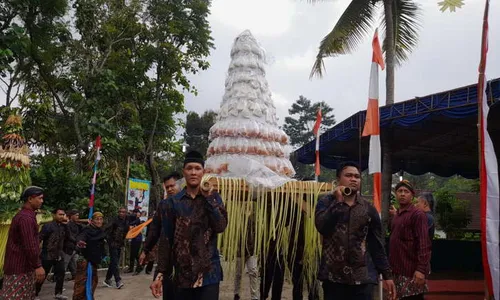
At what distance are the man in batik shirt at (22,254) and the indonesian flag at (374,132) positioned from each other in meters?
3.59

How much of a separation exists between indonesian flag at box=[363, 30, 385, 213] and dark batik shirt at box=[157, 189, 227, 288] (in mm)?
2696

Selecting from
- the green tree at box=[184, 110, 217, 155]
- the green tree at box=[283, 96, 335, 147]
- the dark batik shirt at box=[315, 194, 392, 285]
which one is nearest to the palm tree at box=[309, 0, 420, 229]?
the dark batik shirt at box=[315, 194, 392, 285]

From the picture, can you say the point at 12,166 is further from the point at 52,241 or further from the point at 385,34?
the point at 385,34

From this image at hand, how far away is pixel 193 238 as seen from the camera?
3.05 meters

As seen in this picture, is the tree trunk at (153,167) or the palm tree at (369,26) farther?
the tree trunk at (153,167)

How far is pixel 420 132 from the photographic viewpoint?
36.0 ft

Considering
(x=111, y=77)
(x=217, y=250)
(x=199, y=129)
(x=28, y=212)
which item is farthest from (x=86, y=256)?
(x=199, y=129)

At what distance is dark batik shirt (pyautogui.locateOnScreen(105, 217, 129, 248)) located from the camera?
8.83 meters

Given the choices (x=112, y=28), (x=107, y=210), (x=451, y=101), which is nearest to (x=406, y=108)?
(x=451, y=101)

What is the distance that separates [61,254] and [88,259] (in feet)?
4.89

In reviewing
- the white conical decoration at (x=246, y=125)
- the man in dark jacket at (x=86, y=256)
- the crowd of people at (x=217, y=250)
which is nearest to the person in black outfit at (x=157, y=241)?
the crowd of people at (x=217, y=250)

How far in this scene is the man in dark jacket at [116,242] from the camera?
8695 millimetres

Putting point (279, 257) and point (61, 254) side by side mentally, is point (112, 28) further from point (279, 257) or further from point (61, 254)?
point (279, 257)

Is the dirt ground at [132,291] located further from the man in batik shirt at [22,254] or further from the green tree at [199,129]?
the green tree at [199,129]
